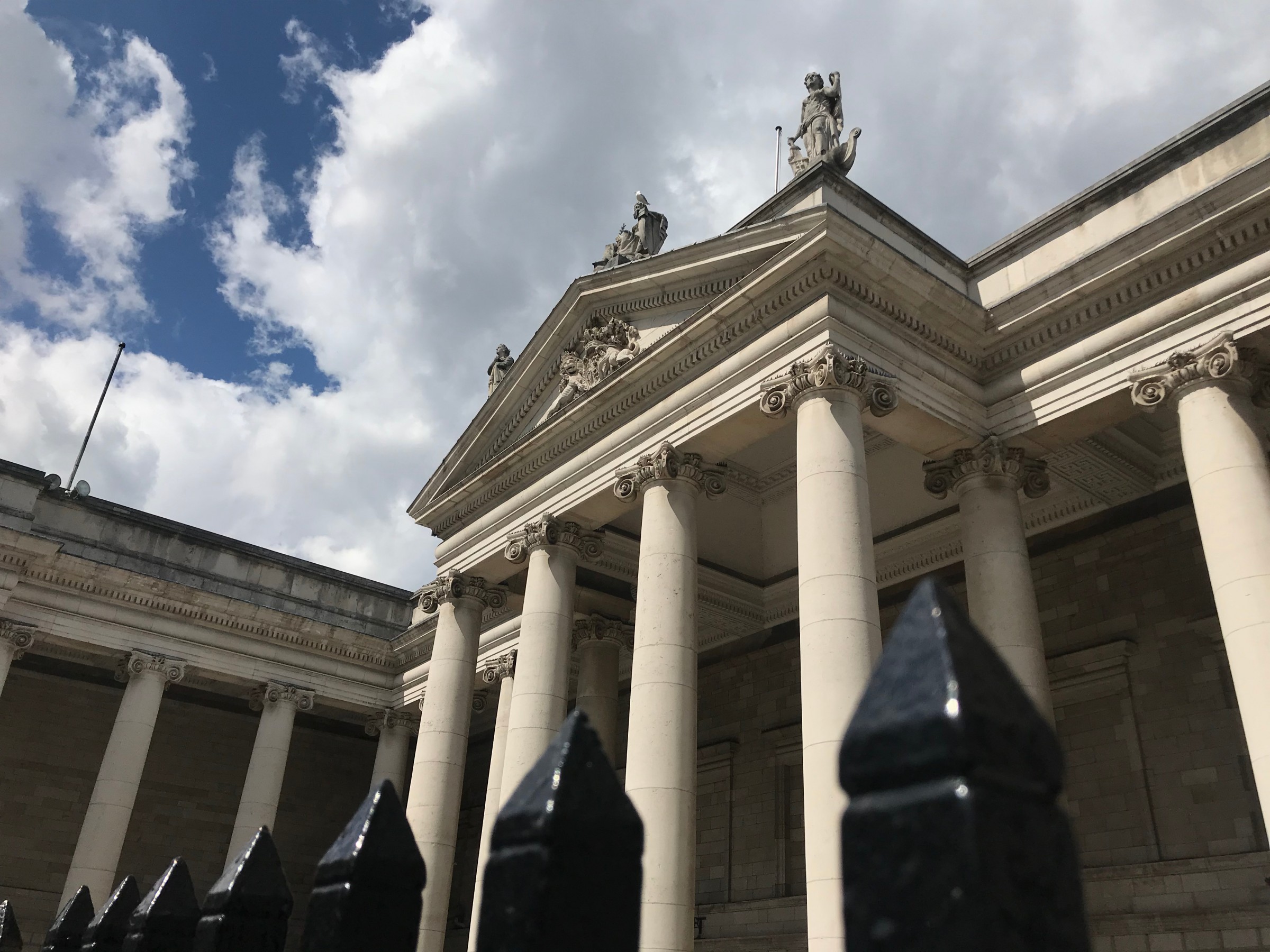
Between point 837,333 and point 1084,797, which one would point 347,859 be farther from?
point 1084,797

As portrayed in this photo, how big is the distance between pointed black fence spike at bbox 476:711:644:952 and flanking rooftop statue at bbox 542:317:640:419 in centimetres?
1593

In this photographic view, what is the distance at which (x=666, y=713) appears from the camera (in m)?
15.0

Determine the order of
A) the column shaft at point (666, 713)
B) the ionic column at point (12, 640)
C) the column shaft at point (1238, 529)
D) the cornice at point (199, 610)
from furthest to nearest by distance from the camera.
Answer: the cornice at point (199, 610)
the ionic column at point (12, 640)
the column shaft at point (666, 713)
the column shaft at point (1238, 529)

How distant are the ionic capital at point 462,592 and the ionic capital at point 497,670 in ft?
13.8

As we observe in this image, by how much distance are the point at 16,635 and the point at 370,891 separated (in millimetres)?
27945

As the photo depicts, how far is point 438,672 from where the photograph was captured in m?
21.2

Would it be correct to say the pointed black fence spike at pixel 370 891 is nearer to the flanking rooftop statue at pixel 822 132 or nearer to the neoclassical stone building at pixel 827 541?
the neoclassical stone building at pixel 827 541

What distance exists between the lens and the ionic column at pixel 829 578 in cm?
1212

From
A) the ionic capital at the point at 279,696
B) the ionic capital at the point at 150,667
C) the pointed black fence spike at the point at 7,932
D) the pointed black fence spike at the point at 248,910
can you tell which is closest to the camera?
the pointed black fence spike at the point at 248,910

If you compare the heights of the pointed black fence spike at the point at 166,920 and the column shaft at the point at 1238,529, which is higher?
the column shaft at the point at 1238,529

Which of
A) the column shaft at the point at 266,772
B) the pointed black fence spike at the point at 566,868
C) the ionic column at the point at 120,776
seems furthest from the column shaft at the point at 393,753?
the pointed black fence spike at the point at 566,868

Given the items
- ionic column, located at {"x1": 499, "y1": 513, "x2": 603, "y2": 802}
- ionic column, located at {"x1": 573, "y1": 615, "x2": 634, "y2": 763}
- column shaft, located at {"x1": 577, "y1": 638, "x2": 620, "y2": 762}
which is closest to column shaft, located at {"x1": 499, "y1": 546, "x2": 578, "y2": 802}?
ionic column, located at {"x1": 499, "y1": 513, "x2": 603, "y2": 802}

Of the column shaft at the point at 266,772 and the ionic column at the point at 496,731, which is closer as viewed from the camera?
the ionic column at the point at 496,731

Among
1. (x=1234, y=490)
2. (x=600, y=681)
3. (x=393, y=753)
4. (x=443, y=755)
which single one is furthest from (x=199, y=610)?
(x=1234, y=490)
